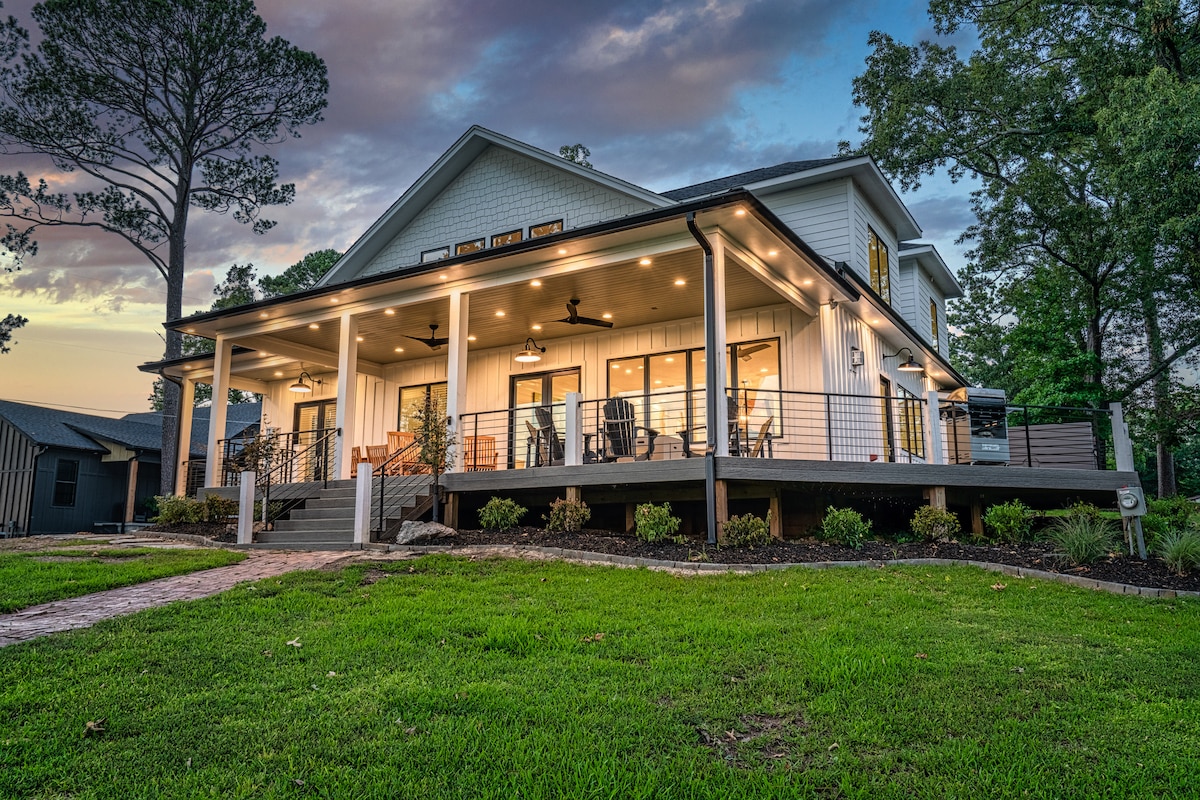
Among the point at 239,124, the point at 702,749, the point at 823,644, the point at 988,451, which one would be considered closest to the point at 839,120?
the point at 988,451

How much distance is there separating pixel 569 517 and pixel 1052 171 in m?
19.6

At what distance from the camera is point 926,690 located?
4.20m

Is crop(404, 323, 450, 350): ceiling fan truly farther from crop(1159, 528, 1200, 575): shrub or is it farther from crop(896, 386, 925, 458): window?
crop(1159, 528, 1200, 575): shrub

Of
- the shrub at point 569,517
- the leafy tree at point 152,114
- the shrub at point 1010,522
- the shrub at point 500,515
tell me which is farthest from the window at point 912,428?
the leafy tree at point 152,114

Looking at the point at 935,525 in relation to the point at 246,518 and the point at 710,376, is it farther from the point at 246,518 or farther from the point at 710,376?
the point at 246,518

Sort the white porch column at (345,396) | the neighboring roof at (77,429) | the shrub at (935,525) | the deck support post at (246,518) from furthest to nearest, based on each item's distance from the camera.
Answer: the neighboring roof at (77,429) < the white porch column at (345,396) < the deck support post at (246,518) < the shrub at (935,525)

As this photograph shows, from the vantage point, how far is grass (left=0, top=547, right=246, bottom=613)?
6.83 metres

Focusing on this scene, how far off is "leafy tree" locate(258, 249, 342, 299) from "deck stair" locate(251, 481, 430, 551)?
2428cm

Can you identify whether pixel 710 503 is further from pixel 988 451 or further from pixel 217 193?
pixel 217 193

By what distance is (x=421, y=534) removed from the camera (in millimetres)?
9805

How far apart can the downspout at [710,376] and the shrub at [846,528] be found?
152cm

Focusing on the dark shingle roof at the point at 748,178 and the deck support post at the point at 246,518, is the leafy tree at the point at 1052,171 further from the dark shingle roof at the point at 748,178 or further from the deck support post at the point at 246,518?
the deck support post at the point at 246,518

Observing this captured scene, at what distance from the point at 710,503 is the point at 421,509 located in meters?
4.43

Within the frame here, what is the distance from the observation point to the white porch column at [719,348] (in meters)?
9.35
